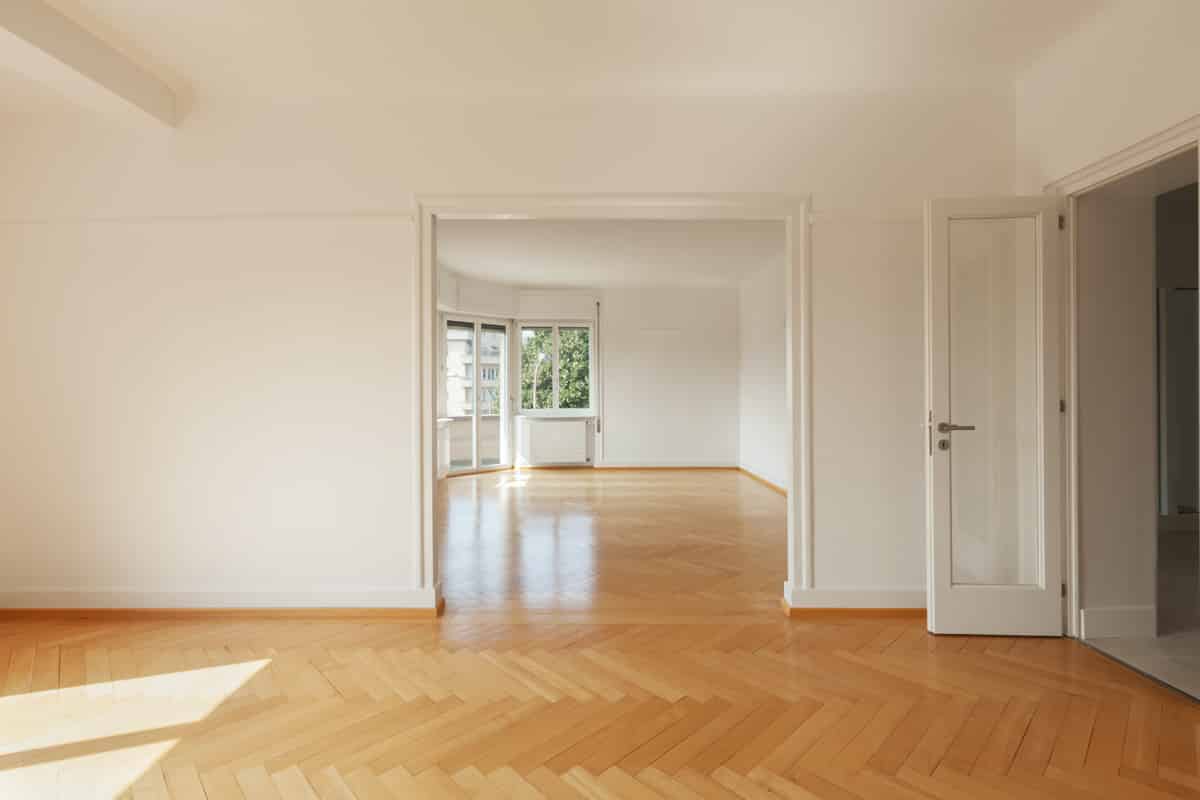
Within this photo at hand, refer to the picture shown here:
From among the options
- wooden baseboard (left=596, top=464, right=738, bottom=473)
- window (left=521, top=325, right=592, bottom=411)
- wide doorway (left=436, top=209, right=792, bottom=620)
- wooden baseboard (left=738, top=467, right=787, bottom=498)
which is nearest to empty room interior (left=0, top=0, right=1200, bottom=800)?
Result: wide doorway (left=436, top=209, right=792, bottom=620)

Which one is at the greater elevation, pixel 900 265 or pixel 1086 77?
pixel 1086 77

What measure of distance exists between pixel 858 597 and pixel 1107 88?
8.27 ft

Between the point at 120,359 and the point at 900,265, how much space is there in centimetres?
403

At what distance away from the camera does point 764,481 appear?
26.9 feet

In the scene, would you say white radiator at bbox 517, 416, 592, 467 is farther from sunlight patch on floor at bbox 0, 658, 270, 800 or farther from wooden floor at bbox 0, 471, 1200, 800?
sunlight patch on floor at bbox 0, 658, 270, 800

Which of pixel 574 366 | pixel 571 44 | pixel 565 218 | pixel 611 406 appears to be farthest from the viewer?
pixel 574 366

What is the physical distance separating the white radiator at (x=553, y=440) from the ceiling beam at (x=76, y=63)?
6647 mm

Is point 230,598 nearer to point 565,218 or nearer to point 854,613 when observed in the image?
point 565,218

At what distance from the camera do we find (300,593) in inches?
135

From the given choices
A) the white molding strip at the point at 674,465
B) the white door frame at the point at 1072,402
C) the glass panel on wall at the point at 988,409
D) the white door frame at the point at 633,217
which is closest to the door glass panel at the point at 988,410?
the glass panel on wall at the point at 988,409

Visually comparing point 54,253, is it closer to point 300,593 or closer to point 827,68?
point 300,593

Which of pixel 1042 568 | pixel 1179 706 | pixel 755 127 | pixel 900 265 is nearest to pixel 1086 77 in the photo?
pixel 900 265

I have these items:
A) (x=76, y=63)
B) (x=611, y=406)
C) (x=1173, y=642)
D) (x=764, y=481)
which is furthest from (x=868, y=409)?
(x=611, y=406)

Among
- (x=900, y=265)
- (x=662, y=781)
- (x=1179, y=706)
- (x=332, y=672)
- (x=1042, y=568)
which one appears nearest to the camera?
(x=662, y=781)
